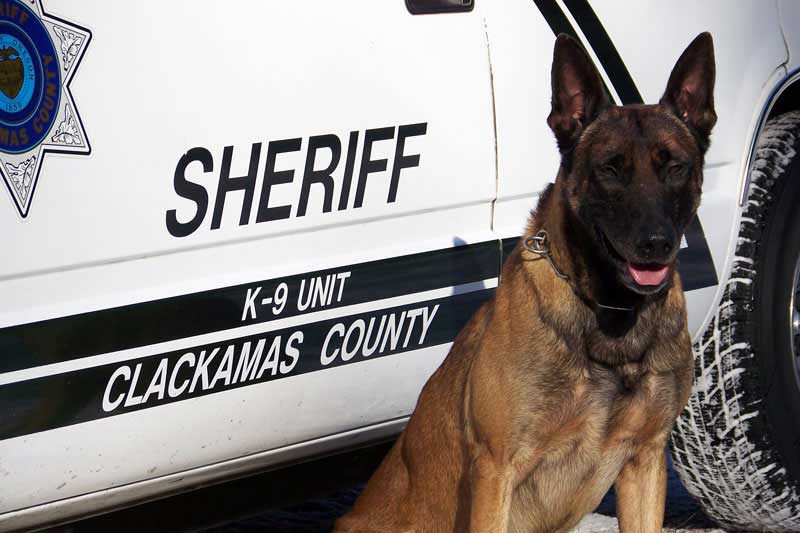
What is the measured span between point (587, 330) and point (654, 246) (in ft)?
0.93

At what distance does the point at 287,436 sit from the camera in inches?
113

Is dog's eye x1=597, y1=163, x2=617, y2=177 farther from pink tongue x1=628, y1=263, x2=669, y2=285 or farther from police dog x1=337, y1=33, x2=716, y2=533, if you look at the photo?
pink tongue x1=628, y1=263, x2=669, y2=285

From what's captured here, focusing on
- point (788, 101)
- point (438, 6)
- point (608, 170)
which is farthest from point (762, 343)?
point (438, 6)

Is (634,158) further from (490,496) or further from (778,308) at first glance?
(778,308)

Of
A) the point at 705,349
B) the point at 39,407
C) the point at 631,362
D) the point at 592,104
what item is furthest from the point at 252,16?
the point at 705,349

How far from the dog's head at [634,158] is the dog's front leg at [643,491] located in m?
0.45

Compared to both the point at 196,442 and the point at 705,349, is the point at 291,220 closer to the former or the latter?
the point at 196,442

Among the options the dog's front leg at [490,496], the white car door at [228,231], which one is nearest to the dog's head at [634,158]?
the white car door at [228,231]

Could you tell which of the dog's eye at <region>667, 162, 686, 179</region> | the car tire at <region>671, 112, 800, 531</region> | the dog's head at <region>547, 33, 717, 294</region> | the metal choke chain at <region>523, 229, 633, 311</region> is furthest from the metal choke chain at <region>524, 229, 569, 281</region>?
the car tire at <region>671, 112, 800, 531</region>

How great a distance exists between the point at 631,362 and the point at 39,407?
132 centimetres

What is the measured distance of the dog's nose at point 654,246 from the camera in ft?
8.21

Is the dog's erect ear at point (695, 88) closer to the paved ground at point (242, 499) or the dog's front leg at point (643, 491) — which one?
→ the dog's front leg at point (643, 491)

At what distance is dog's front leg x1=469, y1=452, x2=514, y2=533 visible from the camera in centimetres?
262

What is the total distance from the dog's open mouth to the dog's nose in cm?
6
